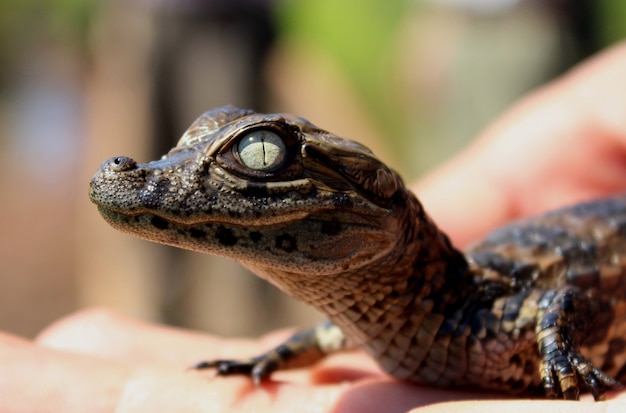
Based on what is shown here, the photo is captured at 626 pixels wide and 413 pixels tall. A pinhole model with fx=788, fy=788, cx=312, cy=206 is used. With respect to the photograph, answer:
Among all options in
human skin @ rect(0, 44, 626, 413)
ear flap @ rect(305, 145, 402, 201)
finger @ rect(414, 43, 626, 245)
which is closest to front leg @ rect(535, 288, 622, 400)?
human skin @ rect(0, 44, 626, 413)

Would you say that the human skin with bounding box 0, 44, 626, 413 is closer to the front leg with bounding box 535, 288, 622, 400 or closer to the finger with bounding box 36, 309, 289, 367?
the finger with bounding box 36, 309, 289, 367

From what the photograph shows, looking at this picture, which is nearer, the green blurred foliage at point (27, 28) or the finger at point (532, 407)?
the finger at point (532, 407)

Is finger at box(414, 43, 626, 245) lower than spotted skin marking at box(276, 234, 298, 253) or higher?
higher

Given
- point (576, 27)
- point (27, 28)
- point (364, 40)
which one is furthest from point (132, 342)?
point (27, 28)

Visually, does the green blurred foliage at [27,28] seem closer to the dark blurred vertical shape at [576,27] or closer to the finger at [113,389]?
the dark blurred vertical shape at [576,27]

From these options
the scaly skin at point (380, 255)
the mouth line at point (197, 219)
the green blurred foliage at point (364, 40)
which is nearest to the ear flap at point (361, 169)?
the scaly skin at point (380, 255)

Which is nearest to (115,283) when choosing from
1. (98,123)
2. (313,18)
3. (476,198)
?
(98,123)

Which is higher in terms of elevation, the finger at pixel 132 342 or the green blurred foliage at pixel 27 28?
the green blurred foliage at pixel 27 28

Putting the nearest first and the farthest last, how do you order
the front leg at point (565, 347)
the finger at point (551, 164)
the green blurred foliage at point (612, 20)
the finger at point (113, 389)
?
the front leg at point (565, 347)
the finger at point (113, 389)
the finger at point (551, 164)
the green blurred foliage at point (612, 20)
